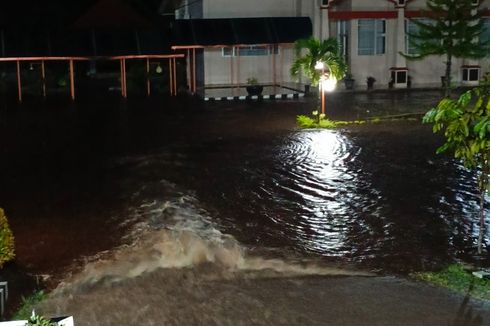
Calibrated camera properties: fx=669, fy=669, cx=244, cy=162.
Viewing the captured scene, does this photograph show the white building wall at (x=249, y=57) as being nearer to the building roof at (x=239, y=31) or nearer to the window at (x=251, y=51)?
the window at (x=251, y=51)

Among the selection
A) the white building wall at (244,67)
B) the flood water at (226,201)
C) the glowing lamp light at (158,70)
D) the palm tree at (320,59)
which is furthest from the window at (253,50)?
the flood water at (226,201)

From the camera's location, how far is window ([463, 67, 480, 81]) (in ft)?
106

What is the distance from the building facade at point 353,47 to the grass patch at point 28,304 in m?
24.5

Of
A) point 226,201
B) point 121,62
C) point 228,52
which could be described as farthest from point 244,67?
point 226,201

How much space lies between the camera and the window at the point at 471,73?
3241 centimetres

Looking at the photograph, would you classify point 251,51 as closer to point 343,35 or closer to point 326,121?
point 343,35

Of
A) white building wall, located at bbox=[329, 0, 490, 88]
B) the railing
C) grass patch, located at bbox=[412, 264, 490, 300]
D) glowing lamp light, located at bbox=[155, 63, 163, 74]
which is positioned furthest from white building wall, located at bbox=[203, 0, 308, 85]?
grass patch, located at bbox=[412, 264, 490, 300]

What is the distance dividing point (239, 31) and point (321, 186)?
1945 centimetres

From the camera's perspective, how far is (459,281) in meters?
8.03

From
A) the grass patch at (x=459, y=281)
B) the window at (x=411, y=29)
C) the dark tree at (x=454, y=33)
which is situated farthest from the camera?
the window at (x=411, y=29)

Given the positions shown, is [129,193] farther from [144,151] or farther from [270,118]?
[270,118]

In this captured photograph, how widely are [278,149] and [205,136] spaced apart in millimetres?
2890

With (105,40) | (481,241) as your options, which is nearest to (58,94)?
(105,40)

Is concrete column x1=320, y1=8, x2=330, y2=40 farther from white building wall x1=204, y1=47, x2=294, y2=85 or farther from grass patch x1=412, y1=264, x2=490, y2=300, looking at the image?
grass patch x1=412, y1=264, x2=490, y2=300
